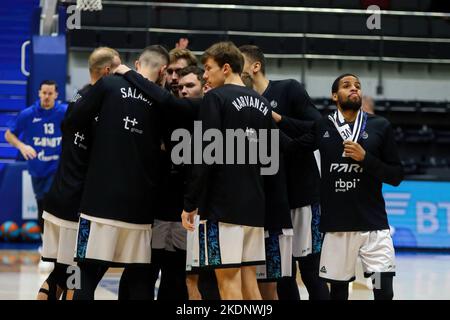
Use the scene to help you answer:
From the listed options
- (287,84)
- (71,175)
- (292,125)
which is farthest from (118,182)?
(287,84)

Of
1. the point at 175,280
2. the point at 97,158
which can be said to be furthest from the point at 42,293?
the point at 97,158

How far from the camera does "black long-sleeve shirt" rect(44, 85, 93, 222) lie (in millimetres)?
5863

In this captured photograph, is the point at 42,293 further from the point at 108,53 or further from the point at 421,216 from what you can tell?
the point at 421,216

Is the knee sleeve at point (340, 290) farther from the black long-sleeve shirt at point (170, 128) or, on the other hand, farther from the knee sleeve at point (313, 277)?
the black long-sleeve shirt at point (170, 128)

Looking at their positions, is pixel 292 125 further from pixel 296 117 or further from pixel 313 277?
pixel 313 277

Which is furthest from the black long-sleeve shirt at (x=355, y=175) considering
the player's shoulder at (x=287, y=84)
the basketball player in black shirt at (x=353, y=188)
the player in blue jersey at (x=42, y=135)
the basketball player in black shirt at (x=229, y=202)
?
the player in blue jersey at (x=42, y=135)

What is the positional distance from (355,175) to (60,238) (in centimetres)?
207

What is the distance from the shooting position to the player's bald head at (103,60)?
5891 mm

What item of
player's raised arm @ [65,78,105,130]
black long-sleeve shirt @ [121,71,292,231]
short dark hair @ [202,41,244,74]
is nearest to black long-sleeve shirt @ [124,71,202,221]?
black long-sleeve shirt @ [121,71,292,231]

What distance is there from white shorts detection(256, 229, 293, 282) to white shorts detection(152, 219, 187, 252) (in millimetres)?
574

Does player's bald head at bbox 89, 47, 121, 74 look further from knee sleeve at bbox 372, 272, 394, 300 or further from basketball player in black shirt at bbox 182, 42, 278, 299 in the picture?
knee sleeve at bbox 372, 272, 394, 300

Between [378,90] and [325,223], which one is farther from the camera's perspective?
[378,90]
